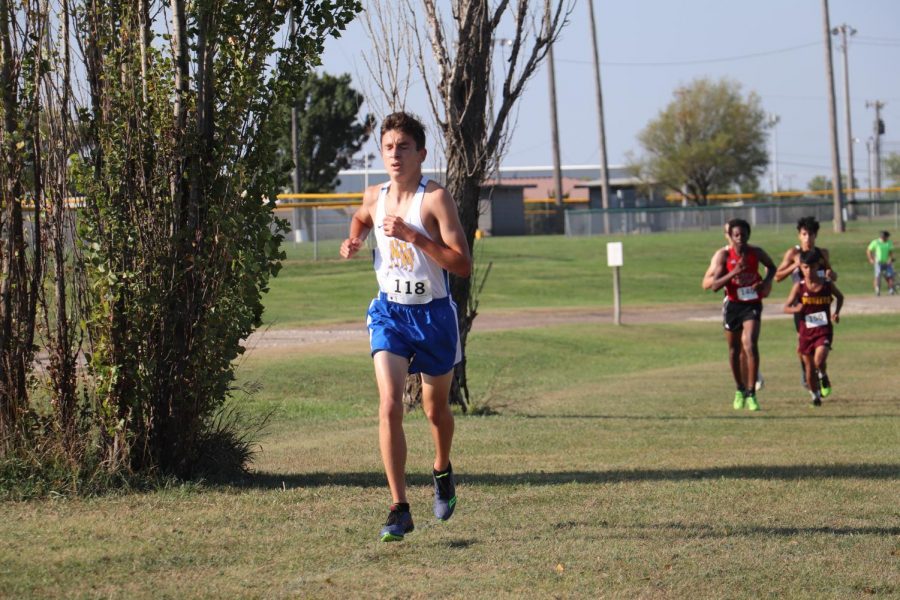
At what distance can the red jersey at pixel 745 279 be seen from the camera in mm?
14328

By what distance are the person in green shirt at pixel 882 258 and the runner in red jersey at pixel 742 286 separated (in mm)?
24291

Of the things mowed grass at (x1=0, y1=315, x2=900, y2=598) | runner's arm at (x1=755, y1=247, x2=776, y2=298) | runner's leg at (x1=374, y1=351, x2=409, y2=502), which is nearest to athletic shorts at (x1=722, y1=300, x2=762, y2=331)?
runner's arm at (x1=755, y1=247, x2=776, y2=298)

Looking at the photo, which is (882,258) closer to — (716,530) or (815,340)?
(815,340)

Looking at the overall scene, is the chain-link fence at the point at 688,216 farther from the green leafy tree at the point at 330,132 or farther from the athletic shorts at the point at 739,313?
the athletic shorts at the point at 739,313

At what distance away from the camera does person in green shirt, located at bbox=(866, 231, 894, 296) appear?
37.7 metres

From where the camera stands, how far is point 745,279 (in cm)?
1441

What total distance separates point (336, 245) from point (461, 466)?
42363mm

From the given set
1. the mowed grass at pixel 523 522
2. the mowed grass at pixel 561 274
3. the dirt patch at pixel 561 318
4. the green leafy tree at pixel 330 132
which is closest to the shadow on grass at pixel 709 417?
the mowed grass at pixel 523 522

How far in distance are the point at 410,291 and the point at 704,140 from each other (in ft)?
306

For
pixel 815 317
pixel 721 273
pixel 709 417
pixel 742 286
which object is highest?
pixel 721 273

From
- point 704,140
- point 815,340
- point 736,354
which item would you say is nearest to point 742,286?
point 736,354

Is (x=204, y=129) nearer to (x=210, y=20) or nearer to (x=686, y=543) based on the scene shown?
(x=210, y=20)

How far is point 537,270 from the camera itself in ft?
150

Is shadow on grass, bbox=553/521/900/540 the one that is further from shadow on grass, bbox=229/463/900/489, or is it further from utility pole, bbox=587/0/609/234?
utility pole, bbox=587/0/609/234
